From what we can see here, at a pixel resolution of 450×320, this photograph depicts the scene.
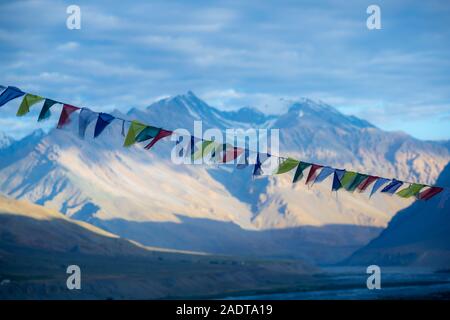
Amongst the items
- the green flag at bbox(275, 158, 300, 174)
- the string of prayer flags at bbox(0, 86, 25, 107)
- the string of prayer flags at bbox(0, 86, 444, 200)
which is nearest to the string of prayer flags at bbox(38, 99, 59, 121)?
the string of prayer flags at bbox(0, 86, 444, 200)

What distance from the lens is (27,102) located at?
34062 millimetres

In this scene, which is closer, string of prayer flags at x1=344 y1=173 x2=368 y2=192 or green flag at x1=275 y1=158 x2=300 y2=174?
green flag at x1=275 y1=158 x2=300 y2=174

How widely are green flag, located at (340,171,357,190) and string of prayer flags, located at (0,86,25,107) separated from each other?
13247 mm

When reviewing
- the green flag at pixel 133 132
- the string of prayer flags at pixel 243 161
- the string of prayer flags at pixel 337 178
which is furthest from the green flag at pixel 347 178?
the green flag at pixel 133 132

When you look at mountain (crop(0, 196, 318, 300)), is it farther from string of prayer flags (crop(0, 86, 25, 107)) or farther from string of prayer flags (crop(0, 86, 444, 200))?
string of prayer flags (crop(0, 86, 25, 107))

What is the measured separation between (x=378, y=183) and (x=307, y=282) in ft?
511

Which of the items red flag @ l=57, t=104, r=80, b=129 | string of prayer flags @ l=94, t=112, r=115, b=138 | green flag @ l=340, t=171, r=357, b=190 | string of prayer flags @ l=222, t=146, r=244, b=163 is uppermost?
red flag @ l=57, t=104, r=80, b=129

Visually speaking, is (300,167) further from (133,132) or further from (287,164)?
(133,132)

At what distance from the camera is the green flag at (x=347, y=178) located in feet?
123

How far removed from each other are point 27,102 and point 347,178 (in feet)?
43.2

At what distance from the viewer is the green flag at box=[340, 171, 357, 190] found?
37.6m

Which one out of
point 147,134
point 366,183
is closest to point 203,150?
point 147,134
